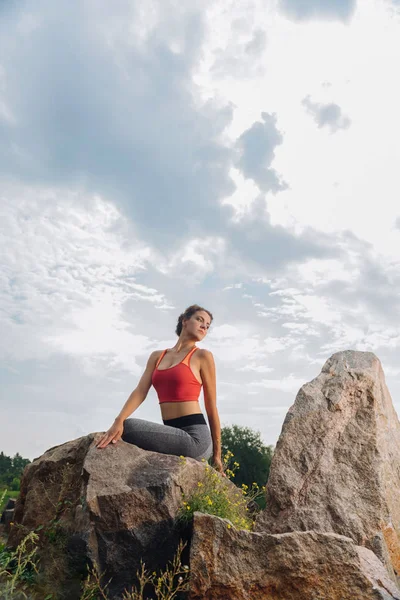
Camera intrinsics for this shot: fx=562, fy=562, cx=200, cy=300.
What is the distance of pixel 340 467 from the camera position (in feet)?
25.0

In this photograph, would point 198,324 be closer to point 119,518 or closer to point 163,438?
point 163,438

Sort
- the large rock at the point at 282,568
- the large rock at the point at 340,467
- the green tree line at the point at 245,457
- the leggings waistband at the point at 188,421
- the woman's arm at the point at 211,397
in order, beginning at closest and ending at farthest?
1. the large rock at the point at 282,568
2. the large rock at the point at 340,467
3. the leggings waistband at the point at 188,421
4. the woman's arm at the point at 211,397
5. the green tree line at the point at 245,457

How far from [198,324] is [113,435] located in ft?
7.39

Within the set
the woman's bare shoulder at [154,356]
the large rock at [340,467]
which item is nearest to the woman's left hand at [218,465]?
the large rock at [340,467]

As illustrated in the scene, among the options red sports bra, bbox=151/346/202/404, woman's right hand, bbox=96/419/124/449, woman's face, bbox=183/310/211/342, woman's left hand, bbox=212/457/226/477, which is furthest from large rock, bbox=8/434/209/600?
woman's face, bbox=183/310/211/342

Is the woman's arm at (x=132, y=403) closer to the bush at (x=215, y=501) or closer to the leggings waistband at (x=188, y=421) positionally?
the leggings waistband at (x=188, y=421)

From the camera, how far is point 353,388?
815 cm

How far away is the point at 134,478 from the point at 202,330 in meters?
2.74

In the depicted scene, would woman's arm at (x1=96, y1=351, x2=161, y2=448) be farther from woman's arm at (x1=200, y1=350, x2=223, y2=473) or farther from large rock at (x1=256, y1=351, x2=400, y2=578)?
large rock at (x1=256, y1=351, x2=400, y2=578)

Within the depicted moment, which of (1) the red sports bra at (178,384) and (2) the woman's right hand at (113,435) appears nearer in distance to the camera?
(2) the woman's right hand at (113,435)

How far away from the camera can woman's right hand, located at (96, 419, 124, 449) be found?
305 inches

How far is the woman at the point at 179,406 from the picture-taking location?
8.01 m

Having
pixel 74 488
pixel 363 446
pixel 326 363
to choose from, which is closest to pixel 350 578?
pixel 363 446

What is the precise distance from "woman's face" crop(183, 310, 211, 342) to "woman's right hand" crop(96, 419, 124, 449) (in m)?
1.85
